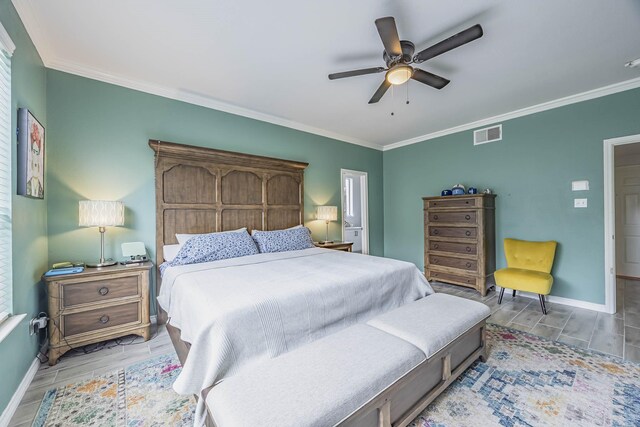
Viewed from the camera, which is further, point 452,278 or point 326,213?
point 326,213

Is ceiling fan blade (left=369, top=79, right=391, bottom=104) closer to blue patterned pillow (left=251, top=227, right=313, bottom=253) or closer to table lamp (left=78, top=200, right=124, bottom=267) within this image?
blue patterned pillow (left=251, top=227, right=313, bottom=253)

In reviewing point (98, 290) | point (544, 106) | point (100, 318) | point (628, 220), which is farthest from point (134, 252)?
point (628, 220)

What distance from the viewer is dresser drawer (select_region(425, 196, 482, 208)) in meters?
3.85

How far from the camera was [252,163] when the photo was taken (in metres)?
3.67

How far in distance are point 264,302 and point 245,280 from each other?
0.46 meters

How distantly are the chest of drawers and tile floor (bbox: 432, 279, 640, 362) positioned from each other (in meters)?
0.38

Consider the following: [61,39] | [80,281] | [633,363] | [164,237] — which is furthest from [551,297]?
[61,39]

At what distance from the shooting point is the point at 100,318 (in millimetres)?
2307

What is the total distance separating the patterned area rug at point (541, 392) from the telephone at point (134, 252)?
2825mm

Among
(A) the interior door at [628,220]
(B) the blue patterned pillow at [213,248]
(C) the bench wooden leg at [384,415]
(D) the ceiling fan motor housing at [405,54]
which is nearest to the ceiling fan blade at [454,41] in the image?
(D) the ceiling fan motor housing at [405,54]

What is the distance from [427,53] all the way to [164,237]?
3.18m

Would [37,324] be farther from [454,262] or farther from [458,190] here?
[458,190]

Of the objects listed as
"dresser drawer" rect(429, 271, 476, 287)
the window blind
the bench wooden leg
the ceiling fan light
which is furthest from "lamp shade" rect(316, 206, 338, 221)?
the window blind

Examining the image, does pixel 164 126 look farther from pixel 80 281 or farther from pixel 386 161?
pixel 386 161
